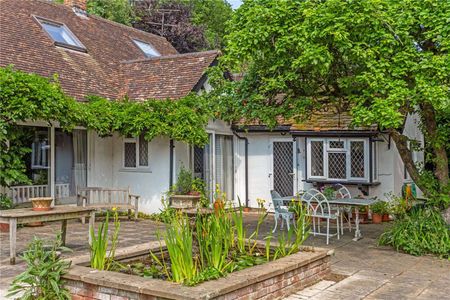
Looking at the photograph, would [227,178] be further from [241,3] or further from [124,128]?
[241,3]

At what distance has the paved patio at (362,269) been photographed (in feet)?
19.1

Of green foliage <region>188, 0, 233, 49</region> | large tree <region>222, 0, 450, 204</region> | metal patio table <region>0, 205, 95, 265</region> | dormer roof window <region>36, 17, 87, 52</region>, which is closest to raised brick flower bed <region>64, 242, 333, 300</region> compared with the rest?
metal patio table <region>0, 205, 95, 265</region>

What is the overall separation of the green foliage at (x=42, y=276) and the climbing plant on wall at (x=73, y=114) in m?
5.65

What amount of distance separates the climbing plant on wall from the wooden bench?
1.60 metres

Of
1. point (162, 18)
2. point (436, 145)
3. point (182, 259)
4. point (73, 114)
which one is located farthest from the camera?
point (162, 18)

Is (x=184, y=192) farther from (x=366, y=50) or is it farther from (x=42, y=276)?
A: (x=42, y=276)

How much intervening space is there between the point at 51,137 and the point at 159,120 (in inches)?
114

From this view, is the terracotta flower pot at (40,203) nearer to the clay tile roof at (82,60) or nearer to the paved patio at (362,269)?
the paved patio at (362,269)

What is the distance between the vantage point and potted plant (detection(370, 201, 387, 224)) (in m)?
12.1

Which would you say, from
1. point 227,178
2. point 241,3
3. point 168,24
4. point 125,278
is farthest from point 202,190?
point 168,24

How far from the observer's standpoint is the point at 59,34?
15398 mm

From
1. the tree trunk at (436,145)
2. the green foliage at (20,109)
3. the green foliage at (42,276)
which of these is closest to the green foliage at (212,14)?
the green foliage at (20,109)

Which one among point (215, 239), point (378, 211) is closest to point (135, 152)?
point (378, 211)

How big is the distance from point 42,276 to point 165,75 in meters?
10.4
